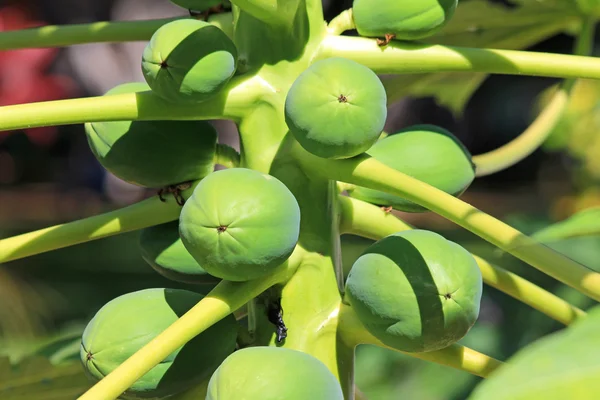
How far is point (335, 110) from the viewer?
0.72m

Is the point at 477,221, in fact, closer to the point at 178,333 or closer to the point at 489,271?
the point at 489,271

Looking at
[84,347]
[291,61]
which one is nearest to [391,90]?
[291,61]

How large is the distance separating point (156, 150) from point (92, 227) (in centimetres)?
11

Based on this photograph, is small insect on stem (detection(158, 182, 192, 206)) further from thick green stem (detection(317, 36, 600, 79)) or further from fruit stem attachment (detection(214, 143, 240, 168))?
thick green stem (detection(317, 36, 600, 79))

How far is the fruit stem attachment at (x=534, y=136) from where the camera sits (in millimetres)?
1089

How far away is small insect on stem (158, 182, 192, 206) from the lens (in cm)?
87

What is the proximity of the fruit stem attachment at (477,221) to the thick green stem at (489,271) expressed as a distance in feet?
0.45

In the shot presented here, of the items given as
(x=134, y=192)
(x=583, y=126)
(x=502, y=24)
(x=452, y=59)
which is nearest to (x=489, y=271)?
(x=452, y=59)

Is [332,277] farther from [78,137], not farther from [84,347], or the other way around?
[78,137]

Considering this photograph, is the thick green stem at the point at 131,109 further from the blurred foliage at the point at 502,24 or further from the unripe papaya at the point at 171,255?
the blurred foliage at the point at 502,24

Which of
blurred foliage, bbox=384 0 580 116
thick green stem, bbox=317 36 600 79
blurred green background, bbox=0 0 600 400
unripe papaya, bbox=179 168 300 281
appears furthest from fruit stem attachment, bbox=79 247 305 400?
blurred green background, bbox=0 0 600 400

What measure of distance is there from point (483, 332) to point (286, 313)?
4.97ft

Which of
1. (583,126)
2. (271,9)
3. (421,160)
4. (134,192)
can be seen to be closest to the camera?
(271,9)

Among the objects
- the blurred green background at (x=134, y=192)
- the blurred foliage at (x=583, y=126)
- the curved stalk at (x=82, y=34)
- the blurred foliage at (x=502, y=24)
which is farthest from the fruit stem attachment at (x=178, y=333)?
the blurred foliage at (x=583, y=126)
